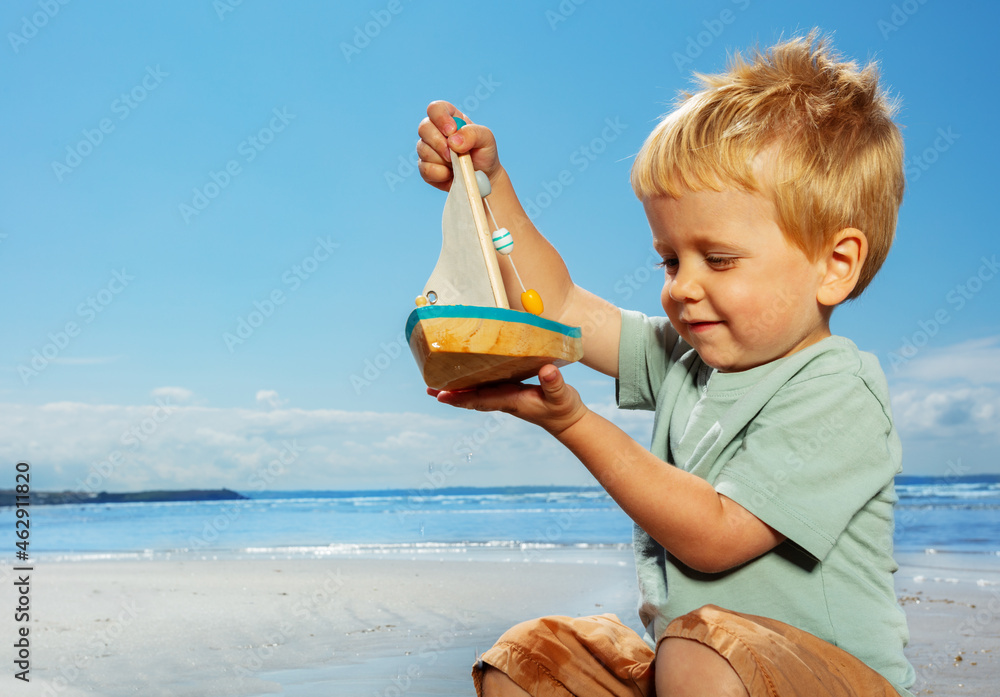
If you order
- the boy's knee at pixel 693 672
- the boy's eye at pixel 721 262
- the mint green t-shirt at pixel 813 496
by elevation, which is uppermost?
the boy's eye at pixel 721 262

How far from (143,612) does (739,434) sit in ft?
14.5

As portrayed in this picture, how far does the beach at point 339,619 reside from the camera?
10.6 ft

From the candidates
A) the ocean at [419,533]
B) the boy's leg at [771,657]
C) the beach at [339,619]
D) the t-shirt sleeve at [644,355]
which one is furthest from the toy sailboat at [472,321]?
the ocean at [419,533]

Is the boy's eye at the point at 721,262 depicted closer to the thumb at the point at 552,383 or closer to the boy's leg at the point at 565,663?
the thumb at the point at 552,383

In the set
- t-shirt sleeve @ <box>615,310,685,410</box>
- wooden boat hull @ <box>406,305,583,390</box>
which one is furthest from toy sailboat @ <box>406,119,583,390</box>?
t-shirt sleeve @ <box>615,310,685,410</box>

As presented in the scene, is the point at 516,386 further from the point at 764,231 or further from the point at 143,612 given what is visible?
the point at 143,612

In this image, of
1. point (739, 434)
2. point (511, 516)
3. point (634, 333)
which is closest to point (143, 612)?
point (634, 333)

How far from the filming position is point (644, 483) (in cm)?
144

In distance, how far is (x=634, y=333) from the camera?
2090 mm

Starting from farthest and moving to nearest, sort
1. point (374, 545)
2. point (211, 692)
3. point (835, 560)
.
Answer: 1. point (374, 545)
2. point (211, 692)
3. point (835, 560)

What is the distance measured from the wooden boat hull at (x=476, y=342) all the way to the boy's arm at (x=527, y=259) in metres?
0.57

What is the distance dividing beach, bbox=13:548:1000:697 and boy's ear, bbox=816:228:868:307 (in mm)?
2038

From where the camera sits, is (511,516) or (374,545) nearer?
(374,545)

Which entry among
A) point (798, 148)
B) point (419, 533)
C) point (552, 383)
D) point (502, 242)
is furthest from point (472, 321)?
point (419, 533)
